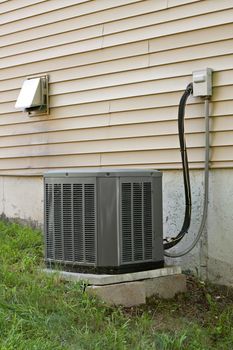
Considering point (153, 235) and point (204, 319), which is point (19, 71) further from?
point (204, 319)

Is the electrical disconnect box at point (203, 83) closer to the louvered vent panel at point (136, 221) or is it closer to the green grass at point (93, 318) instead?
the louvered vent panel at point (136, 221)

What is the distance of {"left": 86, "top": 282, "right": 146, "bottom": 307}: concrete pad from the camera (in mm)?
4715

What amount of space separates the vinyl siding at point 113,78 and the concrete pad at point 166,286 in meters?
1.01

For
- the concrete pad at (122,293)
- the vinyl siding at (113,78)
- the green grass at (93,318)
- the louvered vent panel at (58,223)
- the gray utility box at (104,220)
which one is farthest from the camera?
the vinyl siding at (113,78)

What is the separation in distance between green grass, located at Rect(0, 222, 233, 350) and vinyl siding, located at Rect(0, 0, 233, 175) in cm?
A: 127

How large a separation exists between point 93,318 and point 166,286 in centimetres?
99

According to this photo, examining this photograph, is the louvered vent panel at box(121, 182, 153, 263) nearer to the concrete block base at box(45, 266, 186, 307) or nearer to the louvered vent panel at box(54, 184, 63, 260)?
the concrete block base at box(45, 266, 186, 307)

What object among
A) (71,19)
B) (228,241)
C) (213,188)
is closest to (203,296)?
(228,241)

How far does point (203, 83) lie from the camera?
5.55 meters

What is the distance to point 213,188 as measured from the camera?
5617 mm

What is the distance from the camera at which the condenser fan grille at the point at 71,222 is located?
4.98 metres

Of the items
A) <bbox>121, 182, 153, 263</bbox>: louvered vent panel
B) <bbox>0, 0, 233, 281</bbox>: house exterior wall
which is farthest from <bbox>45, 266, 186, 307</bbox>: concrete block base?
<bbox>0, 0, 233, 281</bbox>: house exterior wall

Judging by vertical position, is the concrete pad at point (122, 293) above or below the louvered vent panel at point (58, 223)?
below

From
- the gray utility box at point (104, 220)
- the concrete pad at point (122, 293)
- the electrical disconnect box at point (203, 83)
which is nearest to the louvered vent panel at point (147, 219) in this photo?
the gray utility box at point (104, 220)
